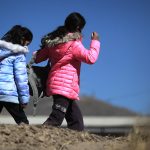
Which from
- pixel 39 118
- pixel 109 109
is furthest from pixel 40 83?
pixel 109 109

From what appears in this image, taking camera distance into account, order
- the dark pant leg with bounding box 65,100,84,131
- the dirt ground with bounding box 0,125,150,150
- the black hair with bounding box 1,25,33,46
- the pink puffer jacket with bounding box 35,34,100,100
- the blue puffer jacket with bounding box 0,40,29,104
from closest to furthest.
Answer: the dirt ground with bounding box 0,125,150,150, the pink puffer jacket with bounding box 35,34,100,100, the blue puffer jacket with bounding box 0,40,29,104, the dark pant leg with bounding box 65,100,84,131, the black hair with bounding box 1,25,33,46

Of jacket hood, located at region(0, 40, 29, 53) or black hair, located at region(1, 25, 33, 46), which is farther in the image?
black hair, located at region(1, 25, 33, 46)

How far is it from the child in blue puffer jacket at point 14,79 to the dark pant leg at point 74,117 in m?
0.60

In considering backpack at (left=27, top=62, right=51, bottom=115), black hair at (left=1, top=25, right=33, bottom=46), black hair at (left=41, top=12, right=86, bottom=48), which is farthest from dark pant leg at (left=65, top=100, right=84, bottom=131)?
black hair at (left=1, top=25, right=33, bottom=46)

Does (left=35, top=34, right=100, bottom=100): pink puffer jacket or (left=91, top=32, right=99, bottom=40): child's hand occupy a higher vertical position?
(left=91, top=32, right=99, bottom=40): child's hand

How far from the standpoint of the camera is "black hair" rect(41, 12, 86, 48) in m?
8.55

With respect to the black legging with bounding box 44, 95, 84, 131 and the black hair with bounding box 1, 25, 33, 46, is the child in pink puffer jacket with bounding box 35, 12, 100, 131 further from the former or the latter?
the black hair with bounding box 1, 25, 33, 46

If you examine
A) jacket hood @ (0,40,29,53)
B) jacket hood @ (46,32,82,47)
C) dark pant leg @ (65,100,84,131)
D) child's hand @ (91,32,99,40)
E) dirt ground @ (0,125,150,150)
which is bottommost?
dirt ground @ (0,125,150,150)

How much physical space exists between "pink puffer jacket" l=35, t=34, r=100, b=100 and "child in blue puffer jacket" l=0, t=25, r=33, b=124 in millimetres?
365

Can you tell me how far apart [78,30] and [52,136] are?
186 cm

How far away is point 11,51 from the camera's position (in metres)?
8.52

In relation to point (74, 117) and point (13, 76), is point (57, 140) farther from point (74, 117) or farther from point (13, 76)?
point (13, 76)

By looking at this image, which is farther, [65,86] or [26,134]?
[65,86]

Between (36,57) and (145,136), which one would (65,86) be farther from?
(145,136)
